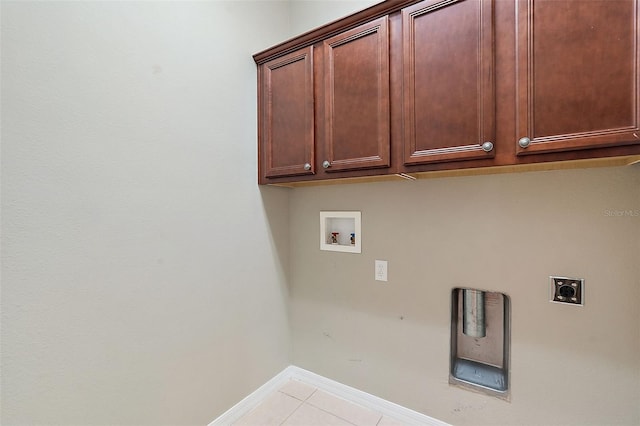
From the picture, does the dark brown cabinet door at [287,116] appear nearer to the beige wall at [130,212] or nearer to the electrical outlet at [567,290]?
the beige wall at [130,212]

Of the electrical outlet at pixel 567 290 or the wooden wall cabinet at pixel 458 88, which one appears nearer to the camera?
the wooden wall cabinet at pixel 458 88

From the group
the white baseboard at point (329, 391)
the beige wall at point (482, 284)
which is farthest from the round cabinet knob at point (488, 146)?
the white baseboard at point (329, 391)

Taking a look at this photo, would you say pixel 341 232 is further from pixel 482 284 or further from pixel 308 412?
pixel 308 412

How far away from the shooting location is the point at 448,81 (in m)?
1.13

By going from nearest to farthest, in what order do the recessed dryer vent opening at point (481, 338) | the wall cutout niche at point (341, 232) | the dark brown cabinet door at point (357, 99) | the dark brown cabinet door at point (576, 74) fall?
the dark brown cabinet door at point (576, 74) → the dark brown cabinet door at point (357, 99) → the recessed dryer vent opening at point (481, 338) → the wall cutout niche at point (341, 232)

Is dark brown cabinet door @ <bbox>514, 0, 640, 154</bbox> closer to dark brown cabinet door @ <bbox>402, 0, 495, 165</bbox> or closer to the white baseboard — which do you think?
dark brown cabinet door @ <bbox>402, 0, 495, 165</bbox>

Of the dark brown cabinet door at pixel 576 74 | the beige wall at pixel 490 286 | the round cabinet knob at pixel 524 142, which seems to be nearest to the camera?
the dark brown cabinet door at pixel 576 74

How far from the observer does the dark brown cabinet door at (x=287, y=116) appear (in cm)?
149

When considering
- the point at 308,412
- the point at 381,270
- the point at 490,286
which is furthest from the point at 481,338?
the point at 308,412

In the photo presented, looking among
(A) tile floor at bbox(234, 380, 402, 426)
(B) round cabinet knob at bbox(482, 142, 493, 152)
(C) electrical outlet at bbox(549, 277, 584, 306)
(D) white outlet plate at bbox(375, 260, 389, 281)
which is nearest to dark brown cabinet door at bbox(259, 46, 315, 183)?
(D) white outlet plate at bbox(375, 260, 389, 281)

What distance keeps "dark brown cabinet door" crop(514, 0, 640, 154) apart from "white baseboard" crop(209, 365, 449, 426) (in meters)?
1.52

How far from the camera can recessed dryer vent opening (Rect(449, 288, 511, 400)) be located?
1423 mm

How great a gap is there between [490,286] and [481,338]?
0.36m

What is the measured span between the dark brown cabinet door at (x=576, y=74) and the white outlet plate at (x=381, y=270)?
2.96 feet
